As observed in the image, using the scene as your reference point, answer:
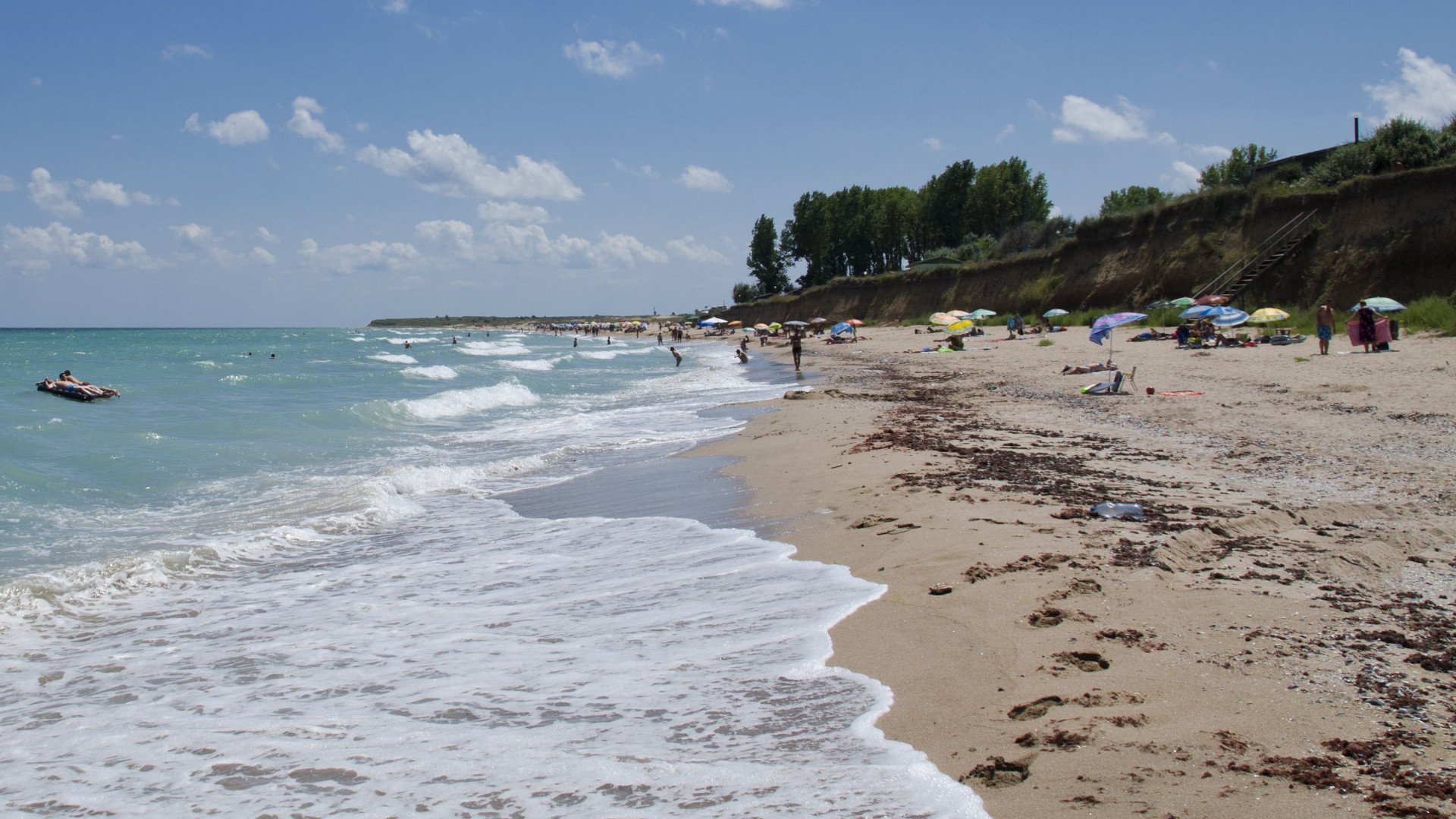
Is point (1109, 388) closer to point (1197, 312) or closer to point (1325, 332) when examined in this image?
point (1325, 332)

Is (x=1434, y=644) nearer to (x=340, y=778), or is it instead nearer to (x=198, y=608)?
(x=340, y=778)

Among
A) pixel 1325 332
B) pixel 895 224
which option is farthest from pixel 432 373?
pixel 895 224

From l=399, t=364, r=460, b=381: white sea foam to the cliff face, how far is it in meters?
31.8

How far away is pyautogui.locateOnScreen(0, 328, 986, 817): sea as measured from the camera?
4090 millimetres

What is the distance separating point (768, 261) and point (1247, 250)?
7580 centimetres

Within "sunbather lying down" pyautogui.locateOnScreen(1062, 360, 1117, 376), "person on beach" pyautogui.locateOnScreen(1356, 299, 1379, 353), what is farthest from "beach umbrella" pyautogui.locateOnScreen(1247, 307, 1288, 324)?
"sunbather lying down" pyautogui.locateOnScreen(1062, 360, 1117, 376)

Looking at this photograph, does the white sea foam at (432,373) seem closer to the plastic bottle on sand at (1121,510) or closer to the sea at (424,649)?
the sea at (424,649)

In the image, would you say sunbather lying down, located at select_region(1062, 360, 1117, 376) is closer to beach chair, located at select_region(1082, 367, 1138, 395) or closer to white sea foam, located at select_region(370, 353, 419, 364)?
beach chair, located at select_region(1082, 367, 1138, 395)

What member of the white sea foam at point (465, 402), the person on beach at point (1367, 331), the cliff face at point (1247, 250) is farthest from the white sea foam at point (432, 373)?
the person on beach at point (1367, 331)

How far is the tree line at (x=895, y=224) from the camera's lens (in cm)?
8469

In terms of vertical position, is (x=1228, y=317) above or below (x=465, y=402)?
above

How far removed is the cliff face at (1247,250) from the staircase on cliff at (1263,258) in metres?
0.35

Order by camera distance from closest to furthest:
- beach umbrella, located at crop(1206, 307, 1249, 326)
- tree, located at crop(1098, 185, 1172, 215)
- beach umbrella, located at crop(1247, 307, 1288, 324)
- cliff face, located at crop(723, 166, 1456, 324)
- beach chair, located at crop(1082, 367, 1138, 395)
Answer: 1. beach chair, located at crop(1082, 367, 1138, 395)
2. beach umbrella, located at crop(1247, 307, 1288, 324)
3. beach umbrella, located at crop(1206, 307, 1249, 326)
4. cliff face, located at crop(723, 166, 1456, 324)
5. tree, located at crop(1098, 185, 1172, 215)

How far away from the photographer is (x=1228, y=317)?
93.2 feet
